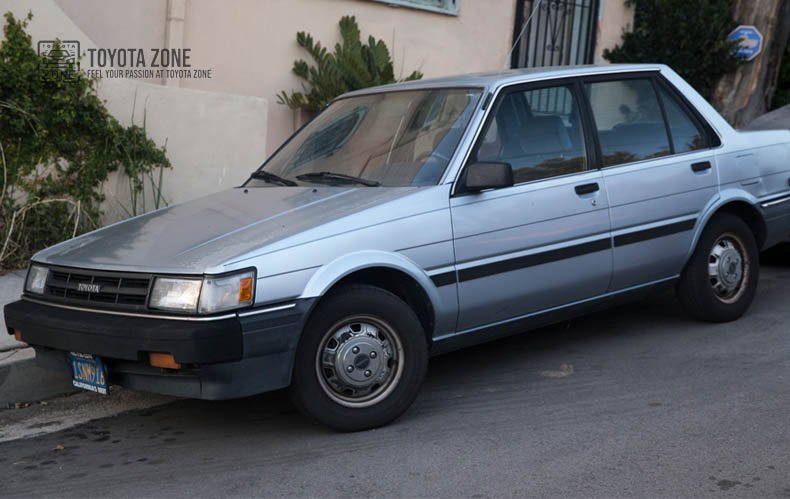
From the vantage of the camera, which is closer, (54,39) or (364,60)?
(54,39)

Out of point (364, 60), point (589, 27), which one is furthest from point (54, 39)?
point (589, 27)

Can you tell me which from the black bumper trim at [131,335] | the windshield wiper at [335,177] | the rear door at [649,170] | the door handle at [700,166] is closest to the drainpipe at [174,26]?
the windshield wiper at [335,177]

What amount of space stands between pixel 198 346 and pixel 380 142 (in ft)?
5.95

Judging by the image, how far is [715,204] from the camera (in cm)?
630

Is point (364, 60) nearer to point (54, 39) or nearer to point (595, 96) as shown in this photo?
point (54, 39)

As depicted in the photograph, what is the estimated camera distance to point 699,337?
250 inches

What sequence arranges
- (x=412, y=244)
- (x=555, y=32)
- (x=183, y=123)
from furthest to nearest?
(x=555, y=32)
(x=183, y=123)
(x=412, y=244)

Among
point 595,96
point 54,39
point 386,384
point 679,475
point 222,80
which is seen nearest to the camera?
point 679,475

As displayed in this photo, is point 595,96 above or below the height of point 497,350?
above

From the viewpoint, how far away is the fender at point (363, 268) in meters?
4.50

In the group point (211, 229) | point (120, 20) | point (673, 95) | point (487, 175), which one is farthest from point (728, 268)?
point (120, 20)

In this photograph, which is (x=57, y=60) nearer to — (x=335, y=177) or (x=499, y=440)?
(x=335, y=177)

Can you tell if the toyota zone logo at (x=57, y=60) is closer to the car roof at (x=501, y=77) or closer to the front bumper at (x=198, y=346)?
the car roof at (x=501, y=77)

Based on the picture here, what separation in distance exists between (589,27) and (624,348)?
24.3 feet
